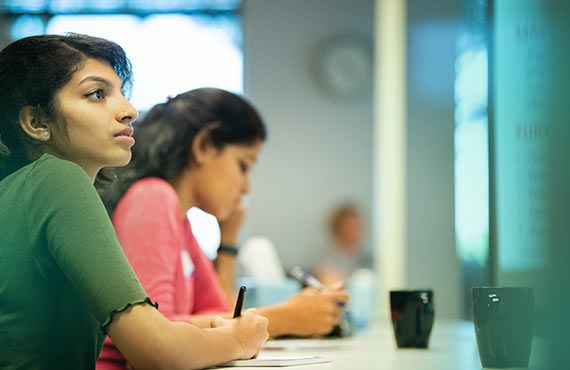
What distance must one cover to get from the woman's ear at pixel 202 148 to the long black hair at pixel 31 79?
0.77 metres

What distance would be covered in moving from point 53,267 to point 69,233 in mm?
51

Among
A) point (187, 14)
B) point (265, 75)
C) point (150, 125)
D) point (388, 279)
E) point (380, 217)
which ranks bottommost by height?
point (388, 279)

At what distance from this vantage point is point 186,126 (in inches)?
69.5

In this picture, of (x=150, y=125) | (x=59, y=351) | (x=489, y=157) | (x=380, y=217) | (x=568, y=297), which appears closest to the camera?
(x=568, y=297)

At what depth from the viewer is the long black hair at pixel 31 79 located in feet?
3.21

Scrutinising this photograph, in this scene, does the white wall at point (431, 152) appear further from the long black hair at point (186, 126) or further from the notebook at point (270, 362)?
the notebook at point (270, 362)

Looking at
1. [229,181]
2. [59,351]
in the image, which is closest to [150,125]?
[229,181]

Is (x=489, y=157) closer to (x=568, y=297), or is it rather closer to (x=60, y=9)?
(x=568, y=297)

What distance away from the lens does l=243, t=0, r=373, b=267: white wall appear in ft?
20.8

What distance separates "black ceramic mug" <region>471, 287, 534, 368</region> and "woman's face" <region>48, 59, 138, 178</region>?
1.49 feet

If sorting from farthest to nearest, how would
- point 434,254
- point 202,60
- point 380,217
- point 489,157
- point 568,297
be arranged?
1. point 202,60
2. point 380,217
3. point 434,254
4. point 489,157
5. point 568,297

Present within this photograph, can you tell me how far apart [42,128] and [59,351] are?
0.83 feet

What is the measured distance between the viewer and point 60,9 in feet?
20.6

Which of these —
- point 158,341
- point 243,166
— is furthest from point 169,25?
point 158,341
